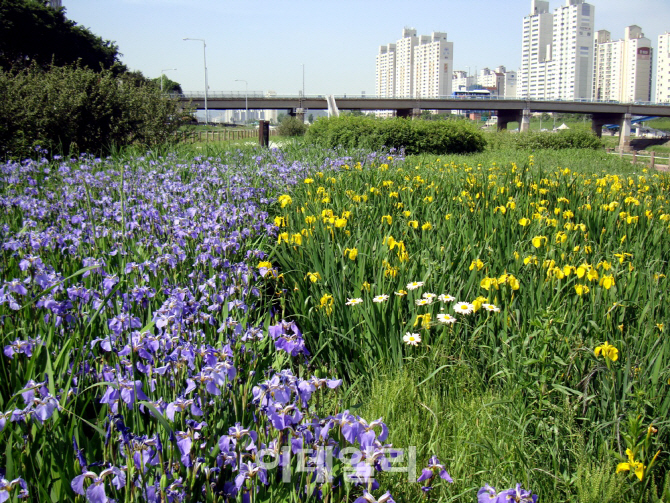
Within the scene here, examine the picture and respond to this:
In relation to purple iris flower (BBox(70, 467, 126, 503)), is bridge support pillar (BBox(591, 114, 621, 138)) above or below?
above

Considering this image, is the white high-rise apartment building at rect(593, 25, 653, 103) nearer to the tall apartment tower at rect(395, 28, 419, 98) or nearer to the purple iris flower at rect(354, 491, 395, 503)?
the tall apartment tower at rect(395, 28, 419, 98)

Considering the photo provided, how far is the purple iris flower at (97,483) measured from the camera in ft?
4.09

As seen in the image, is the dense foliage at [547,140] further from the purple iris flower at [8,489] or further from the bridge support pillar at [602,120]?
the bridge support pillar at [602,120]

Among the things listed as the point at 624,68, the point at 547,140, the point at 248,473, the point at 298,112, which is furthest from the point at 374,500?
the point at 624,68

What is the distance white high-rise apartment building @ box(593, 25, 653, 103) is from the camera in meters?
167

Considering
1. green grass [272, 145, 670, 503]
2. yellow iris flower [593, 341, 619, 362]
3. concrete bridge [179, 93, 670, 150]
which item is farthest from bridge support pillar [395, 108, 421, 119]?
yellow iris flower [593, 341, 619, 362]

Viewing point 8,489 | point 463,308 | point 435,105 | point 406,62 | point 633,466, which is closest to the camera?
point 8,489

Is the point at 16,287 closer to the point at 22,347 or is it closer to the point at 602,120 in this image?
the point at 22,347

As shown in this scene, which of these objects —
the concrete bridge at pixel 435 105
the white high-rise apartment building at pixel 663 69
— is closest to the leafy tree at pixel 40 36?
the concrete bridge at pixel 435 105

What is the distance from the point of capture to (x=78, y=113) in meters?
11.1

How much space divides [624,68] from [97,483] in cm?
20308

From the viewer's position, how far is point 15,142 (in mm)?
9930

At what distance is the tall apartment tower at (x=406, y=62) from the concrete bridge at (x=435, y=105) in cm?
12005

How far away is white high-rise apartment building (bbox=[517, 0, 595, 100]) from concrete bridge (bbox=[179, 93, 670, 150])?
113 metres
